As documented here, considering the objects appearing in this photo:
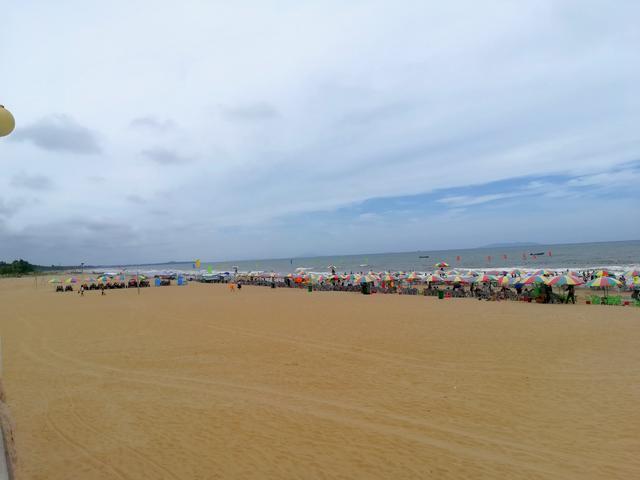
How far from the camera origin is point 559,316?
1452 centimetres

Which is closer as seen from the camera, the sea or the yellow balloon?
the yellow balloon

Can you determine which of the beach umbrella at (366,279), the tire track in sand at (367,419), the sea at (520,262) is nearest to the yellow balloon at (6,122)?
the tire track in sand at (367,419)

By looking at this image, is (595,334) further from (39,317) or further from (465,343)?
(39,317)

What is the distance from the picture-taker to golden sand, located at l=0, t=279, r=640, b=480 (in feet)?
15.3

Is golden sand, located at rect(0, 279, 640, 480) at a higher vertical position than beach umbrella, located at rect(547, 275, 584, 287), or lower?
lower

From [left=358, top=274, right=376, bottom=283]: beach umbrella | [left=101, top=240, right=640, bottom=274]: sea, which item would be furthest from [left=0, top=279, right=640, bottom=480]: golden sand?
[left=101, top=240, right=640, bottom=274]: sea

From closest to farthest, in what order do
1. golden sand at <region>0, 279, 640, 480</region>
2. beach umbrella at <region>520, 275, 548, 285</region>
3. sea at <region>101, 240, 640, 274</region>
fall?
golden sand at <region>0, 279, 640, 480</region>, beach umbrella at <region>520, 275, 548, 285</region>, sea at <region>101, 240, 640, 274</region>

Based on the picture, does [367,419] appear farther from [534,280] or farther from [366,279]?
[366,279]

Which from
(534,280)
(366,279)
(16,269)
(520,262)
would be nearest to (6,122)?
(534,280)

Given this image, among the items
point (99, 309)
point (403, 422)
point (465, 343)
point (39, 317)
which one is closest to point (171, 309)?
point (99, 309)

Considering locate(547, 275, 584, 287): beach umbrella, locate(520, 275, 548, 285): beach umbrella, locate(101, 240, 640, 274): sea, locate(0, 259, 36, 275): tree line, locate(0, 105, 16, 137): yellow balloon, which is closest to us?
locate(0, 105, 16, 137): yellow balloon

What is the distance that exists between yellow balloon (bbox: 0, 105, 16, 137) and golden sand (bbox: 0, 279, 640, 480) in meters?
3.74

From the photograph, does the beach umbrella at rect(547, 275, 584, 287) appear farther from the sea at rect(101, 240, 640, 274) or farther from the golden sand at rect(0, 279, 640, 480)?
the sea at rect(101, 240, 640, 274)

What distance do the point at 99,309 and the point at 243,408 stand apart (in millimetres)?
17628
